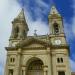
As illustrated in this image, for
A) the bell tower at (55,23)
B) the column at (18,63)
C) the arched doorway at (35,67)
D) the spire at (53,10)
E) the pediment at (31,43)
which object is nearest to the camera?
the column at (18,63)

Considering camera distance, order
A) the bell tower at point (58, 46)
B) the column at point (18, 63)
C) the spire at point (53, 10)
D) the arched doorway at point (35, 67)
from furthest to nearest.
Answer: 1. the spire at point (53, 10)
2. the arched doorway at point (35, 67)
3. the column at point (18, 63)
4. the bell tower at point (58, 46)

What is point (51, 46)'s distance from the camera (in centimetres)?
3962

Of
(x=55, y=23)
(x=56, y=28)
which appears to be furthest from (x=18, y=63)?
(x=55, y=23)

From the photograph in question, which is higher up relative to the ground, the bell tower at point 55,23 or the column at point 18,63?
the bell tower at point 55,23

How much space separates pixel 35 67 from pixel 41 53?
9.86 ft

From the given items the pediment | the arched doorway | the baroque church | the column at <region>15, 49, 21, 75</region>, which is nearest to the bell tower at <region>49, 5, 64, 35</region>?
the baroque church

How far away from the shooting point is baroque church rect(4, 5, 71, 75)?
38406 millimetres

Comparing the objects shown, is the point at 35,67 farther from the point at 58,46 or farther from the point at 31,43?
the point at 58,46

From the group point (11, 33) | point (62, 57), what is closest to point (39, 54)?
point (62, 57)

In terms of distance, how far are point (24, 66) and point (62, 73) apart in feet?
20.5

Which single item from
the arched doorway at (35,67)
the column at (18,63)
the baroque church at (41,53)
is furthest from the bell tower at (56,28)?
the column at (18,63)

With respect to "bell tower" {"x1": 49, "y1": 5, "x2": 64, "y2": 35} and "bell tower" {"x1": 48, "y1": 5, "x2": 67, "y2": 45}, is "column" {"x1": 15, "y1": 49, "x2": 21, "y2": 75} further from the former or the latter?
"bell tower" {"x1": 49, "y1": 5, "x2": 64, "y2": 35}

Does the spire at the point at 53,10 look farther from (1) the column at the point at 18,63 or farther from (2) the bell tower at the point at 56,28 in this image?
(1) the column at the point at 18,63

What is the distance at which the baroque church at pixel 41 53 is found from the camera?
1512 inches
